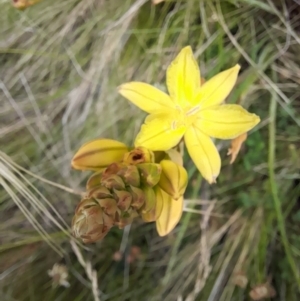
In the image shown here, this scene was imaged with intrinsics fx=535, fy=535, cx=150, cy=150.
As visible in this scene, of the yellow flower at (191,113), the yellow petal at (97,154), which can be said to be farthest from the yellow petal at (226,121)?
the yellow petal at (97,154)

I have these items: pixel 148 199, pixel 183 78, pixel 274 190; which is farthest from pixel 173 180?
pixel 274 190

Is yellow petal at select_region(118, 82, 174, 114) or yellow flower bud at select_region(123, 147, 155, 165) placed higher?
yellow petal at select_region(118, 82, 174, 114)

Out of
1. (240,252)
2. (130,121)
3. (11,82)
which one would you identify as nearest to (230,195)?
(240,252)

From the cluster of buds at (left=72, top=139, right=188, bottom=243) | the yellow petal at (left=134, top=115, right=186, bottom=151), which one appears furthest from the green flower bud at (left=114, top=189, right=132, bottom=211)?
the yellow petal at (left=134, top=115, right=186, bottom=151)

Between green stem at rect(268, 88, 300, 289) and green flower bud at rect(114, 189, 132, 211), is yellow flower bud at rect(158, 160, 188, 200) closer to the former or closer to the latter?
green flower bud at rect(114, 189, 132, 211)

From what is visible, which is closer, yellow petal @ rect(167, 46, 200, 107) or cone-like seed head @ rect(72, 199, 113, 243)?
cone-like seed head @ rect(72, 199, 113, 243)

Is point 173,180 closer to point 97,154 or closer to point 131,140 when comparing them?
point 97,154

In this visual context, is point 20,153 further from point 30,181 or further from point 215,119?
point 215,119

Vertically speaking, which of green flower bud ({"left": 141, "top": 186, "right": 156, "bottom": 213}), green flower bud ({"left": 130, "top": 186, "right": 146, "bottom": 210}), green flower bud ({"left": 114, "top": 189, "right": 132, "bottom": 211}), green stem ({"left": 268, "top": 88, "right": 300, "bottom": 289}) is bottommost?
green stem ({"left": 268, "top": 88, "right": 300, "bottom": 289})
